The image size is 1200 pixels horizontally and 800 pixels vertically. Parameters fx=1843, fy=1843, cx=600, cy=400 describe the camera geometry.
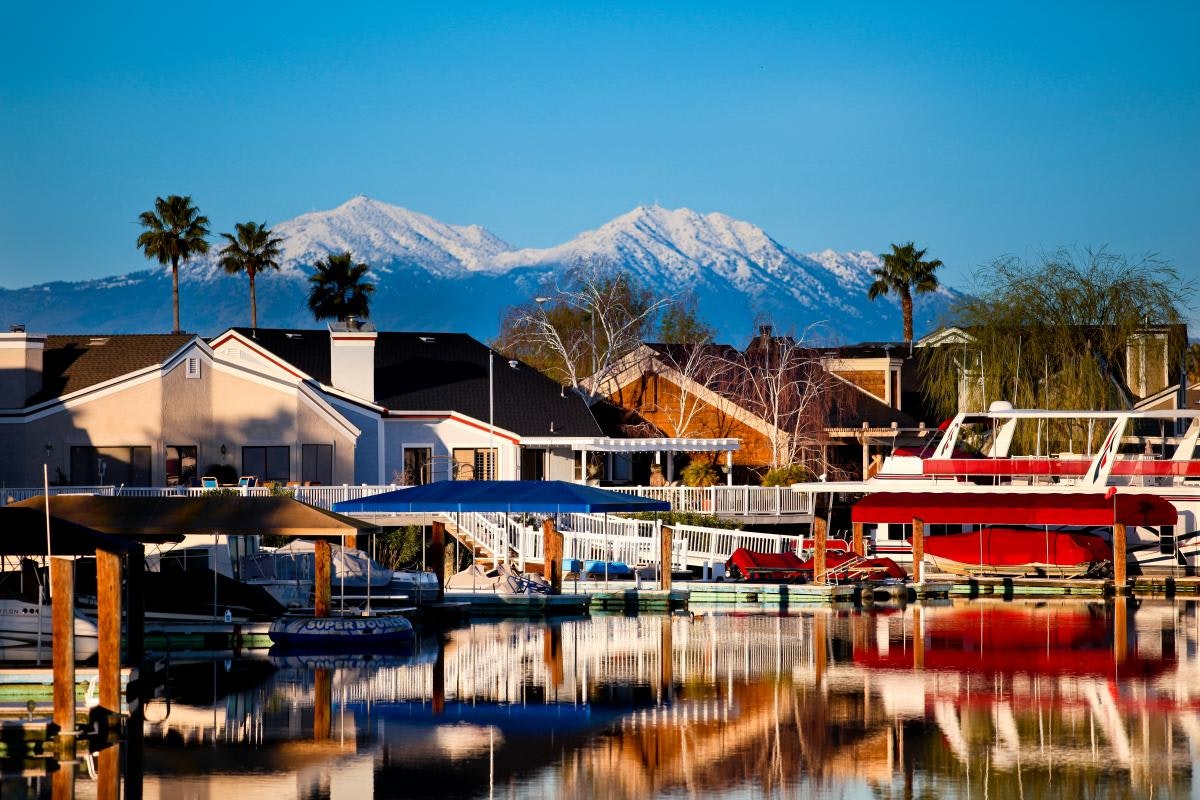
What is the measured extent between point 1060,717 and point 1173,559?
2572 centimetres

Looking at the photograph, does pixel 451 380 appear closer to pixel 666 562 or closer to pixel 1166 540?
pixel 666 562

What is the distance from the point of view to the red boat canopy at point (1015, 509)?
5075cm

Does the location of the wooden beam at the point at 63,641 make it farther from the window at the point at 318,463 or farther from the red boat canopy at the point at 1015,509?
the window at the point at 318,463

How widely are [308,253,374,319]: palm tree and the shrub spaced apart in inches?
1351

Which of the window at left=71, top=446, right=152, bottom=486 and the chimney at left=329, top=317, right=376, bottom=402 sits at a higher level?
the chimney at left=329, top=317, right=376, bottom=402

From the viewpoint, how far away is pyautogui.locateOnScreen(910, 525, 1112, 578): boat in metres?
53.1

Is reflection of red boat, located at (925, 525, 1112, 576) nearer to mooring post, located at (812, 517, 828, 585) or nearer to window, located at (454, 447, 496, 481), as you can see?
mooring post, located at (812, 517, 828, 585)

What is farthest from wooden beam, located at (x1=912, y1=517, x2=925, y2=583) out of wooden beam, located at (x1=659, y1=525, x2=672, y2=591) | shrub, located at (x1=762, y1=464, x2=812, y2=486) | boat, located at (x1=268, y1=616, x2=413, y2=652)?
boat, located at (x1=268, y1=616, x2=413, y2=652)

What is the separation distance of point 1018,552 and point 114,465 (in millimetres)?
27541

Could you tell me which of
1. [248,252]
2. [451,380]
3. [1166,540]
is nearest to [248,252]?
[248,252]

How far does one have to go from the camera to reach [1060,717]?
2958 centimetres

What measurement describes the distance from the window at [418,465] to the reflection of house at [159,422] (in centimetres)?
312

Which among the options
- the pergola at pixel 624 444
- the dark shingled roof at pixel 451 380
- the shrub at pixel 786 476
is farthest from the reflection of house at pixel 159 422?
the shrub at pixel 786 476

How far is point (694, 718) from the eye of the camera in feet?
97.2
